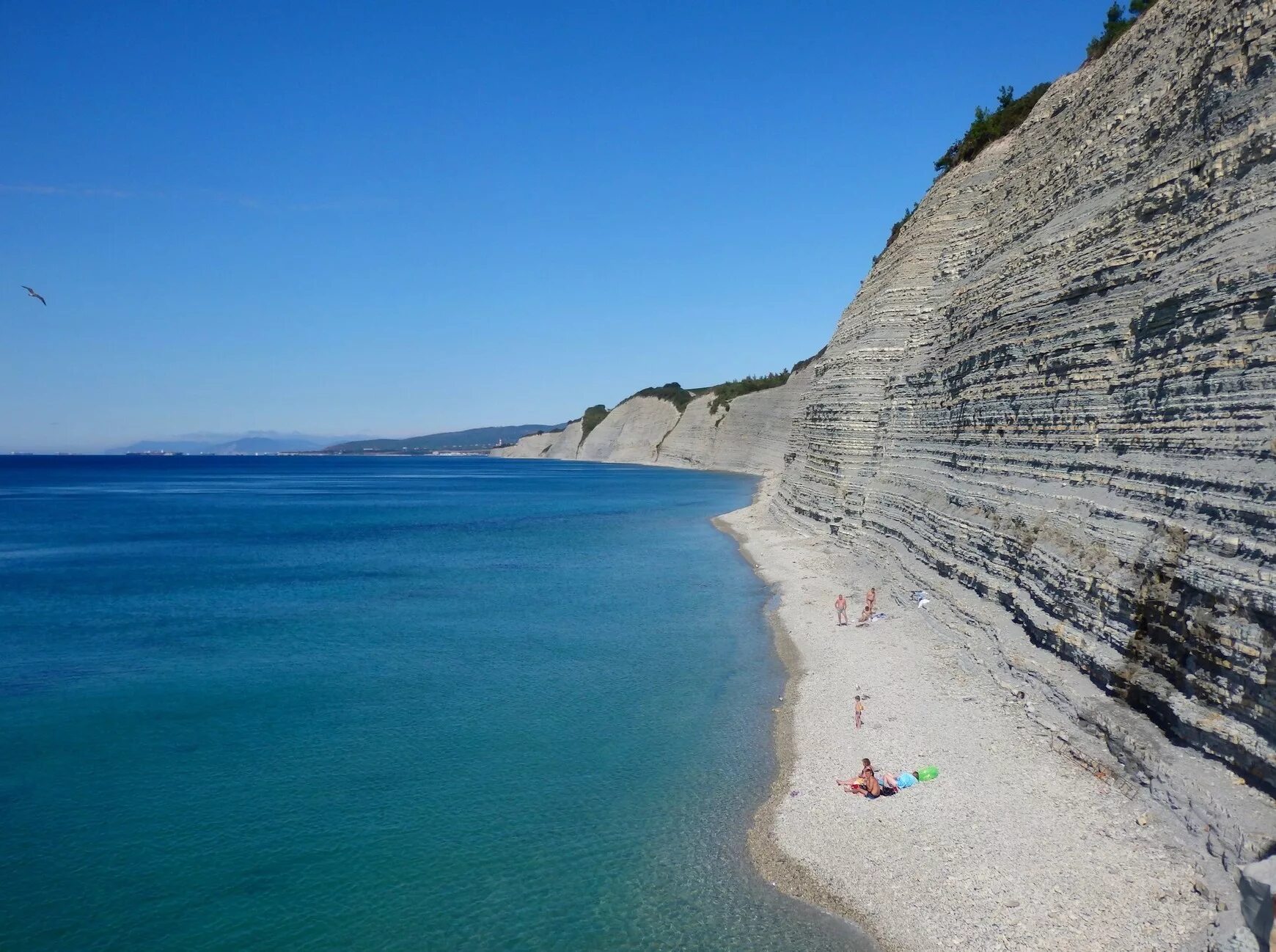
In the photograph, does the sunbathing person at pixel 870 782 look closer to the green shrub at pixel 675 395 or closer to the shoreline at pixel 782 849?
the shoreline at pixel 782 849

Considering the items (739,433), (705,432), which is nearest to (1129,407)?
(739,433)

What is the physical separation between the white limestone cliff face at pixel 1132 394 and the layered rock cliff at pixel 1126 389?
0.05 m

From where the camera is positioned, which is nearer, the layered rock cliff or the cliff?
the layered rock cliff

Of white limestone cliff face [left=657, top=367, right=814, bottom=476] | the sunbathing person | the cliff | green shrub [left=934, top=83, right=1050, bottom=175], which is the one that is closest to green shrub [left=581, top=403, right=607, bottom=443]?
the cliff

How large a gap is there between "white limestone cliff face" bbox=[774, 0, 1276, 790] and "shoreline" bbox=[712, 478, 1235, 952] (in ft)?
4.50

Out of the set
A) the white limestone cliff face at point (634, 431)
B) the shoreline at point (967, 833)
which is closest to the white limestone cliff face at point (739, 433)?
the white limestone cliff face at point (634, 431)

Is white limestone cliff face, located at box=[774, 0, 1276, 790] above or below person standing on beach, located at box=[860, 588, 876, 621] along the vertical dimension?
above

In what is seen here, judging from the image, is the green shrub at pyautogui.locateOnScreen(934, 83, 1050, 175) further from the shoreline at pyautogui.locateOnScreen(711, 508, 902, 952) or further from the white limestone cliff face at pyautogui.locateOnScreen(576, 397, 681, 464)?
the white limestone cliff face at pyautogui.locateOnScreen(576, 397, 681, 464)

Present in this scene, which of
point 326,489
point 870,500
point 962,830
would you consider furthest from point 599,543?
point 326,489

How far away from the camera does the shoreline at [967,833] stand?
363 inches

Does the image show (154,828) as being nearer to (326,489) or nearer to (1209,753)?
(1209,753)

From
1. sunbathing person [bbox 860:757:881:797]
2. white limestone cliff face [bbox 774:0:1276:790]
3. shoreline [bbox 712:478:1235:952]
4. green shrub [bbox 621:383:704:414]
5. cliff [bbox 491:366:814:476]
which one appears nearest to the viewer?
shoreline [bbox 712:478:1235:952]

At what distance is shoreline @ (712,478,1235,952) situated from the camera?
923 centimetres

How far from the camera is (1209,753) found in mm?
10352
